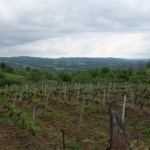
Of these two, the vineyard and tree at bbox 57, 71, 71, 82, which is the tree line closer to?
tree at bbox 57, 71, 71, 82

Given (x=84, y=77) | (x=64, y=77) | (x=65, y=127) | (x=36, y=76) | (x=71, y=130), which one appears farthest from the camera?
(x=36, y=76)

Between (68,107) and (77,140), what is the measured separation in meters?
8.99

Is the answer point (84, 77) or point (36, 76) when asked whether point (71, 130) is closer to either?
point (84, 77)

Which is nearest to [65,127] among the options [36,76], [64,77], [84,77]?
[84,77]

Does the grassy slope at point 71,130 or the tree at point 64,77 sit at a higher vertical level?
the grassy slope at point 71,130

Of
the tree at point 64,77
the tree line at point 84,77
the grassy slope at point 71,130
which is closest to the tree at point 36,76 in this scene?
the tree line at point 84,77

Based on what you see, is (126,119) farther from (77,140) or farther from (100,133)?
(77,140)

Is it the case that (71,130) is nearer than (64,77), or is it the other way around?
(71,130)

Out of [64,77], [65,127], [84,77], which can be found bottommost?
[64,77]

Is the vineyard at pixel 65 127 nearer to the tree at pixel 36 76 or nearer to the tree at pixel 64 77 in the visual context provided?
the tree at pixel 64 77

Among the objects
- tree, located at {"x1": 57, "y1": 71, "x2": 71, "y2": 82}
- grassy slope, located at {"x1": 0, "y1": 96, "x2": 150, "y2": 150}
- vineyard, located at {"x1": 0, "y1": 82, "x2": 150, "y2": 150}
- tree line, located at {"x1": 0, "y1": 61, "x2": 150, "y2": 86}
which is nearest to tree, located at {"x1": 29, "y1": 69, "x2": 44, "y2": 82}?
tree line, located at {"x1": 0, "y1": 61, "x2": 150, "y2": 86}

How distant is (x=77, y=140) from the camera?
524 inches

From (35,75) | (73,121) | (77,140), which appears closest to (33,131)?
(77,140)

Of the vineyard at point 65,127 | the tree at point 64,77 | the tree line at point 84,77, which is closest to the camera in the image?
the vineyard at point 65,127
